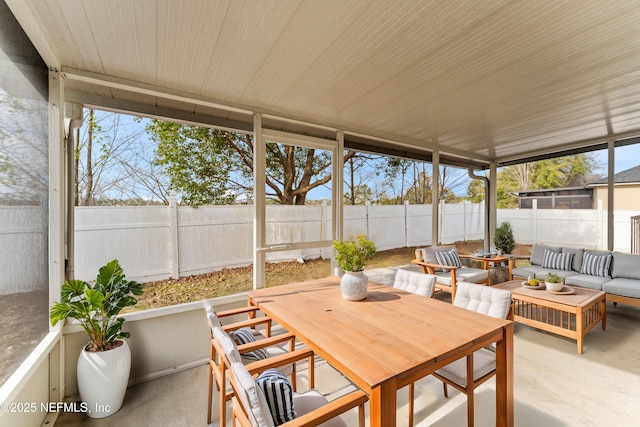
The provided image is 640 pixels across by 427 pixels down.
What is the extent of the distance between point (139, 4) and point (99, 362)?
7.74 ft

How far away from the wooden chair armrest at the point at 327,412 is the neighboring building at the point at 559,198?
21.9 feet

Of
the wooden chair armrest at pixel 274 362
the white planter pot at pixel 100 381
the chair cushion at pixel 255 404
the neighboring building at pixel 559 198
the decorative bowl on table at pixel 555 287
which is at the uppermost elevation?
the neighboring building at pixel 559 198

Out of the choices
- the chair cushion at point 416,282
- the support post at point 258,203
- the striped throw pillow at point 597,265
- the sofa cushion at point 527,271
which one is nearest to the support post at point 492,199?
the sofa cushion at point 527,271

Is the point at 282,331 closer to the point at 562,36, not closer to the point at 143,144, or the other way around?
the point at 143,144

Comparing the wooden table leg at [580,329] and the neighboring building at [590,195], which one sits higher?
the neighboring building at [590,195]

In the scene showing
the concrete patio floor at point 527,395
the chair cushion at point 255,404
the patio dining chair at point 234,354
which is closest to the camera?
the chair cushion at point 255,404

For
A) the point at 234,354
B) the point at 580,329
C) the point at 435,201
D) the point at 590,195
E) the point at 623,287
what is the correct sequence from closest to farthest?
the point at 234,354, the point at 580,329, the point at 623,287, the point at 435,201, the point at 590,195

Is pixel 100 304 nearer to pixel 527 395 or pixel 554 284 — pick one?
pixel 527 395

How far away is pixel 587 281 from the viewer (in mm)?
3783

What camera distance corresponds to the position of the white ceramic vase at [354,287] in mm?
2109

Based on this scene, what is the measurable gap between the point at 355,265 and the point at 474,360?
1007mm

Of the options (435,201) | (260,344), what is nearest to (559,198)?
(435,201)

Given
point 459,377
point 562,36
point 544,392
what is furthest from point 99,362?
point 562,36

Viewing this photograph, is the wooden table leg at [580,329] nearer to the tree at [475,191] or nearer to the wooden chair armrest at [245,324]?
the wooden chair armrest at [245,324]
